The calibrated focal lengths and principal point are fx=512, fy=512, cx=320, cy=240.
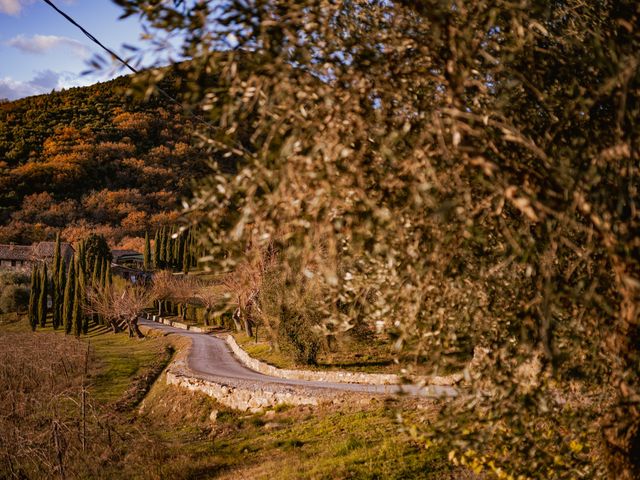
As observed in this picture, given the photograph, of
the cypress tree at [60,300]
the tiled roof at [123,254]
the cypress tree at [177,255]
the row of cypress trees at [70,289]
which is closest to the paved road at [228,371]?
the row of cypress trees at [70,289]

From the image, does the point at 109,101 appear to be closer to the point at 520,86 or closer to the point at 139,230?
the point at 139,230

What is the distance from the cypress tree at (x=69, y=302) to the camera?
64.0m

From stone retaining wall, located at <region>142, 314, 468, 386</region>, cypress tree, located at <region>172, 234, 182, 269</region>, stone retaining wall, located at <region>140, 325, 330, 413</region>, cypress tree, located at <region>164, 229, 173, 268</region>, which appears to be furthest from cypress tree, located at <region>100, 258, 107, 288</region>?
stone retaining wall, located at <region>140, 325, 330, 413</region>

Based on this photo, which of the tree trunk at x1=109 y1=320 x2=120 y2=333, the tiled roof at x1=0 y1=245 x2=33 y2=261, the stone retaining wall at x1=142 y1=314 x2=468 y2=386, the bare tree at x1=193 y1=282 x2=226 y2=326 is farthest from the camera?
the tiled roof at x1=0 y1=245 x2=33 y2=261

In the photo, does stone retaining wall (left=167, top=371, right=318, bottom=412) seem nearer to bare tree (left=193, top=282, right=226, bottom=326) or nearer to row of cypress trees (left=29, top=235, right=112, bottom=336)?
bare tree (left=193, top=282, right=226, bottom=326)

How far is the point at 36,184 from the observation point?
12900cm

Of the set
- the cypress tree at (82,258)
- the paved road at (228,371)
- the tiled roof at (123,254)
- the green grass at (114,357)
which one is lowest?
the green grass at (114,357)

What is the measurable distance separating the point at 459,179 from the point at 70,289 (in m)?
69.6

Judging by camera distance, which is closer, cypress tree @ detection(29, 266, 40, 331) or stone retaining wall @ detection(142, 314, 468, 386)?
stone retaining wall @ detection(142, 314, 468, 386)

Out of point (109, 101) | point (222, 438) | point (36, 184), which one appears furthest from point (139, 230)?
point (222, 438)

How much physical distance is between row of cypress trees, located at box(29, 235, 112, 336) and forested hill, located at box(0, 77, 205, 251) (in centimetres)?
3525

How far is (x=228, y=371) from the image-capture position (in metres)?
38.0

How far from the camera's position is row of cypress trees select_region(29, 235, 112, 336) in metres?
64.0

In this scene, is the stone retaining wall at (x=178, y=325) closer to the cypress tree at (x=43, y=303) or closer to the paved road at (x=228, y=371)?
the paved road at (x=228, y=371)
